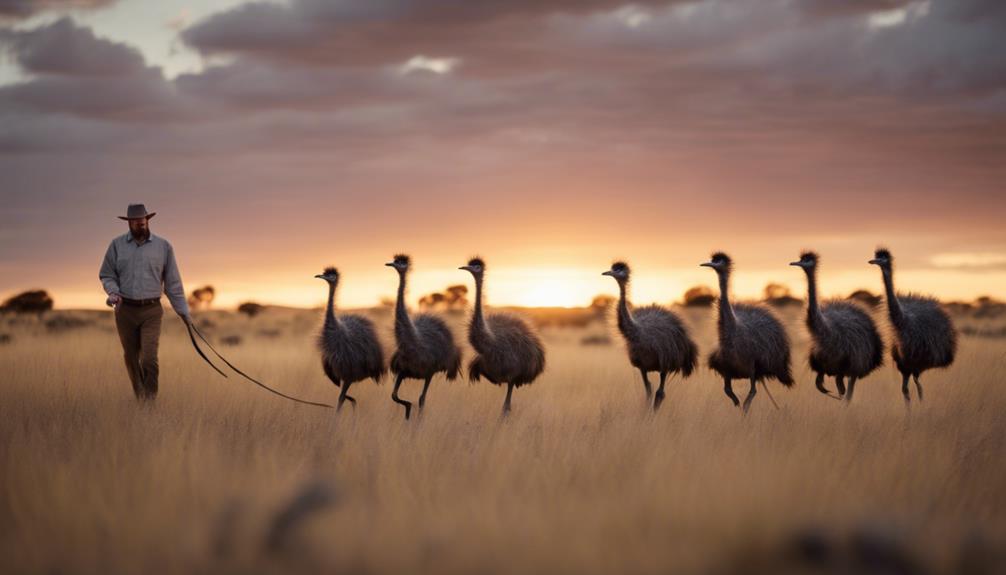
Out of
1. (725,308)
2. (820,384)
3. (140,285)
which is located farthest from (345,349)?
(820,384)

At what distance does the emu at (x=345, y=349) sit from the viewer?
12203mm

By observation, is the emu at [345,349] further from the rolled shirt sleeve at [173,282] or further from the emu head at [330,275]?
the rolled shirt sleeve at [173,282]

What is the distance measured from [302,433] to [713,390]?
764 centimetres

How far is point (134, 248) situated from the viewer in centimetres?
1109

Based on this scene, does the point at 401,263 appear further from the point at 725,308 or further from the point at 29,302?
the point at 29,302

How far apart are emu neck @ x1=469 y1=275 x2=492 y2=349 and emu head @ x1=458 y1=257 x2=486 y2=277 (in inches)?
2.7

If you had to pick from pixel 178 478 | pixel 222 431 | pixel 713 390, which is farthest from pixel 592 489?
pixel 713 390

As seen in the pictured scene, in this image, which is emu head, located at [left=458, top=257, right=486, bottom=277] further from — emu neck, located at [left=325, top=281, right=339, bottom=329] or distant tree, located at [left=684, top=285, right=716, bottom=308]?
distant tree, located at [left=684, top=285, right=716, bottom=308]

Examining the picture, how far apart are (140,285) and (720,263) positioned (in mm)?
7549

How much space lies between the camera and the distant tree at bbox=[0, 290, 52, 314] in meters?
52.1

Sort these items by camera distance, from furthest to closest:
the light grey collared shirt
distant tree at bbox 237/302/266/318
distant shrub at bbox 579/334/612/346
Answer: distant tree at bbox 237/302/266/318, distant shrub at bbox 579/334/612/346, the light grey collared shirt

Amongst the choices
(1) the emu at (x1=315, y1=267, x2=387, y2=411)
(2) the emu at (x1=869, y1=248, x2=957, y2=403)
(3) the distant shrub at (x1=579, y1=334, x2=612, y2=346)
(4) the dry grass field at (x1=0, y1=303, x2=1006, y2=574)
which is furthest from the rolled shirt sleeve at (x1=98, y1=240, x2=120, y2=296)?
A: (3) the distant shrub at (x1=579, y1=334, x2=612, y2=346)

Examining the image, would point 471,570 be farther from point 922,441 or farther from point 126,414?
point 126,414

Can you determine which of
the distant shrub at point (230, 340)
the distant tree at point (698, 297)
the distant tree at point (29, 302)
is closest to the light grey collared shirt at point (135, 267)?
the distant shrub at point (230, 340)
